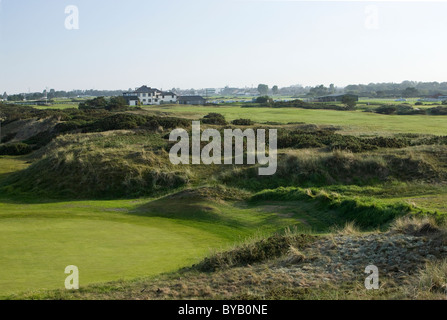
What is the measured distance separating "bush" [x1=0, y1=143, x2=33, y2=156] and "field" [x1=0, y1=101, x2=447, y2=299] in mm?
8134

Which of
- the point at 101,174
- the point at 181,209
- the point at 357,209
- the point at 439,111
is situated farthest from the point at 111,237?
the point at 439,111

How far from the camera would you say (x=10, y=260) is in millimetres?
13273

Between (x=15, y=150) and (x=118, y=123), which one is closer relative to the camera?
(x=118, y=123)

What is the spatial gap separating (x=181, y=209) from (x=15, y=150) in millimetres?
36599

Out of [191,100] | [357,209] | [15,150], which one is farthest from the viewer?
[191,100]

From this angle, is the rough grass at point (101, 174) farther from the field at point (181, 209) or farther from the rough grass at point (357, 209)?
the rough grass at point (357, 209)

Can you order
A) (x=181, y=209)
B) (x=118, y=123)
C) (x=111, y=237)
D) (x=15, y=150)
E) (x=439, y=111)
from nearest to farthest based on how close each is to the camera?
(x=111, y=237) → (x=181, y=209) → (x=118, y=123) → (x=15, y=150) → (x=439, y=111)

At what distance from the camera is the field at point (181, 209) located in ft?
38.3

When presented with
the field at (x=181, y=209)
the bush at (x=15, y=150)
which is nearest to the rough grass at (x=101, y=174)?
the field at (x=181, y=209)

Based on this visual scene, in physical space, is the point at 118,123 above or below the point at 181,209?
above

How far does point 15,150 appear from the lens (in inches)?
2010

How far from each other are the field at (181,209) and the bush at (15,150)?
8134 mm

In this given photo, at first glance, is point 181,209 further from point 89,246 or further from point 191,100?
point 191,100

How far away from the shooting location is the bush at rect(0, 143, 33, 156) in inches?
1999
